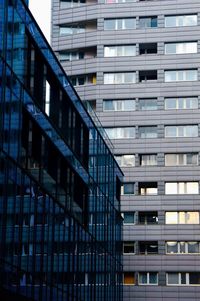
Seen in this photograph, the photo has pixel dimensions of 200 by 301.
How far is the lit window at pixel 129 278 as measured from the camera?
6912 centimetres

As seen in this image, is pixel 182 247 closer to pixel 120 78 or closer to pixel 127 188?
pixel 127 188

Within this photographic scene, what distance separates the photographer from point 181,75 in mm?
74938

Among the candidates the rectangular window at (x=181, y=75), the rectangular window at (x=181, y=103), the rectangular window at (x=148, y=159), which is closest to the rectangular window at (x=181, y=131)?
the rectangular window at (x=181, y=103)

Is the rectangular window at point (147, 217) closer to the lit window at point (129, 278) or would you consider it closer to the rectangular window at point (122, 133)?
the lit window at point (129, 278)

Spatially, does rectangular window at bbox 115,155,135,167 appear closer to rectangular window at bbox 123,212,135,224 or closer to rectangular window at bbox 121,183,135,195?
rectangular window at bbox 121,183,135,195

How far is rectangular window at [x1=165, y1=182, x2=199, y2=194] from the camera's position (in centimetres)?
7119

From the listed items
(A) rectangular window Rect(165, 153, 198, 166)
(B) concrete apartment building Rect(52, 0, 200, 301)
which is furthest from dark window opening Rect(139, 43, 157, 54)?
(A) rectangular window Rect(165, 153, 198, 166)

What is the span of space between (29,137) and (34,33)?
4433 mm

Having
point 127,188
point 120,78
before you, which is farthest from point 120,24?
point 127,188

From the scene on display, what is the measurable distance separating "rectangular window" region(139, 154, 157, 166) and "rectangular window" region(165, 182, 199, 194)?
251 cm

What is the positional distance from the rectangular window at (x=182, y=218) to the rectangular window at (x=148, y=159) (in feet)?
16.4

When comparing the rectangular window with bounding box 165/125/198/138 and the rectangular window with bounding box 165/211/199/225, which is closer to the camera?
the rectangular window with bounding box 165/211/199/225

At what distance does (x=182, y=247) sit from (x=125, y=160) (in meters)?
9.39

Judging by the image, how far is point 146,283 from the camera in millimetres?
69062
